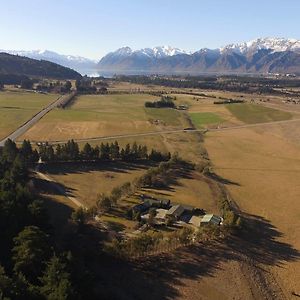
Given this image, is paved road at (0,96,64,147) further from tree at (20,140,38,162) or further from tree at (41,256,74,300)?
tree at (41,256,74,300)

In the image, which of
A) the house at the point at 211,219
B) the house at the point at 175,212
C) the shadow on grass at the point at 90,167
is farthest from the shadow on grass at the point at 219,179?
the house at the point at 211,219

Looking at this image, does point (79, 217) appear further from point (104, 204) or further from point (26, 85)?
point (26, 85)

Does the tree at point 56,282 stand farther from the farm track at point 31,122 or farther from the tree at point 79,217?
the farm track at point 31,122

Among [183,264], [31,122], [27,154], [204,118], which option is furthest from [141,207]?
[204,118]

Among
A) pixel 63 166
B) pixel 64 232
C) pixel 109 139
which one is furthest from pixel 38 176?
pixel 109 139

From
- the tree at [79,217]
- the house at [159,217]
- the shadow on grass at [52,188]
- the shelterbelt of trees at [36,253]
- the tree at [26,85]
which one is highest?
the tree at [26,85]
